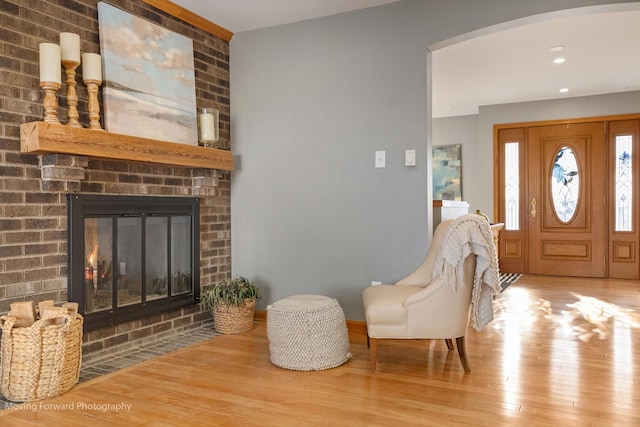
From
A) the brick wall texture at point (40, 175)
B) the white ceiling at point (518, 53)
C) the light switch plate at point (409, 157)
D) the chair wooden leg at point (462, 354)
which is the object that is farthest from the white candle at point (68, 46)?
the chair wooden leg at point (462, 354)

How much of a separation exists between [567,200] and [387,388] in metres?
5.32

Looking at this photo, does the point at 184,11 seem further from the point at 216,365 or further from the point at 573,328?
the point at 573,328

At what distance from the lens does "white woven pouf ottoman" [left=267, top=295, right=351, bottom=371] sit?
2848mm

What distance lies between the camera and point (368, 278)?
370 centimetres

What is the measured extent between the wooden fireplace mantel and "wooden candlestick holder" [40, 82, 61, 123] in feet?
0.26

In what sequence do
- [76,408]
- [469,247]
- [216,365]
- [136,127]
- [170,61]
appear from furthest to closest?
1. [170,61]
2. [136,127]
3. [216,365]
4. [469,247]
5. [76,408]

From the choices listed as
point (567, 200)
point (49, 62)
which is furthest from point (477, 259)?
point (567, 200)

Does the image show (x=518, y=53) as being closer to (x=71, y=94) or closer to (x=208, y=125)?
(x=208, y=125)

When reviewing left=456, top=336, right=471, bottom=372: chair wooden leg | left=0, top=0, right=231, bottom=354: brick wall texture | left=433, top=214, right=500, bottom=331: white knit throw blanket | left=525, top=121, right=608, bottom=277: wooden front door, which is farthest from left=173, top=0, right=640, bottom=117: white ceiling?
left=456, top=336, right=471, bottom=372: chair wooden leg

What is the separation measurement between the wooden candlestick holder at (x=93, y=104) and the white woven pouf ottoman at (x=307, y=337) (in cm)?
152

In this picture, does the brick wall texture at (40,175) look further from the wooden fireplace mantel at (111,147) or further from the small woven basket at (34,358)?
the small woven basket at (34,358)

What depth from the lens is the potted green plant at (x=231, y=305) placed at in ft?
12.1

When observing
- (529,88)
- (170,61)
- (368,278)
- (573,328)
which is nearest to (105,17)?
(170,61)

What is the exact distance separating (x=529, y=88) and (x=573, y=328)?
Answer: 11.4 feet
